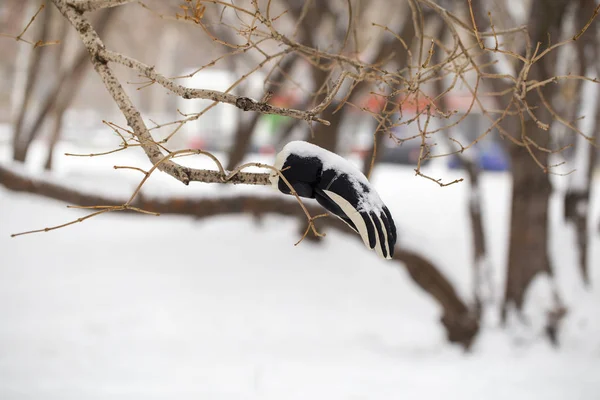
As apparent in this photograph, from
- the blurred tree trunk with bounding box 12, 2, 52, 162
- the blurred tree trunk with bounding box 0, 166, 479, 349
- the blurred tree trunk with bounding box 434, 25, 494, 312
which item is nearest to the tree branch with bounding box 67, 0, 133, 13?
the blurred tree trunk with bounding box 0, 166, 479, 349

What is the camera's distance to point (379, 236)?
68.0 inches

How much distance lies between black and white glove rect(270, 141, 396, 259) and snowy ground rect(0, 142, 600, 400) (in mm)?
2432

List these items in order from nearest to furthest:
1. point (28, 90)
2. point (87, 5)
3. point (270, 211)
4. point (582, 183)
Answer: point (87, 5), point (270, 211), point (582, 183), point (28, 90)

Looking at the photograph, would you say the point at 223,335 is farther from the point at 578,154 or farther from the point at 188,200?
the point at 578,154

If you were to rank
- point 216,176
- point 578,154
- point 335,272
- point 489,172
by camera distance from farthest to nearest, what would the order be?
point 489,172, point 335,272, point 578,154, point 216,176

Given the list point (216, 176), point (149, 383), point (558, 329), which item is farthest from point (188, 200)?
point (558, 329)

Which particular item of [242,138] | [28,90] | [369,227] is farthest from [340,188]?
[28,90]

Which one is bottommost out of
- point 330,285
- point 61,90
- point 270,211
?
point 330,285

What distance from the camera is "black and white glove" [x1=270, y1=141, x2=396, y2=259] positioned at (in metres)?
1.72

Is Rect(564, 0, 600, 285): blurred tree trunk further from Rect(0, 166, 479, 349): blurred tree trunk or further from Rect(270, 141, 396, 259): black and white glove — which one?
Rect(270, 141, 396, 259): black and white glove

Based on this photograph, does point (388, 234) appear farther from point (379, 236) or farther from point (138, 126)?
point (138, 126)

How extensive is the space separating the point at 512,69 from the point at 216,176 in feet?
11.8

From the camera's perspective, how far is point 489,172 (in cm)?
1697

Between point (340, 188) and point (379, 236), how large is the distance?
0.62 ft
